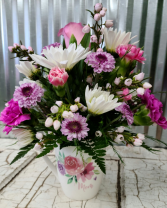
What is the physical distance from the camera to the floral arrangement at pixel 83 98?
0.39 metres

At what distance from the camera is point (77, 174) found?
1.60 feet

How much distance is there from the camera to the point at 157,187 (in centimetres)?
60

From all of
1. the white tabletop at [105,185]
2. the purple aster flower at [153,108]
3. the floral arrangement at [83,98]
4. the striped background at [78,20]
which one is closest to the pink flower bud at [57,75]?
the floral arrangement at [83,98]

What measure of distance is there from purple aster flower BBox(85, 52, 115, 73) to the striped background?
524 mm

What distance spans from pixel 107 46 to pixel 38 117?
0.87 ft

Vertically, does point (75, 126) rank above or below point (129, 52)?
below

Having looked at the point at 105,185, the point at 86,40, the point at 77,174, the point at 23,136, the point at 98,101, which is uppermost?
the point at 86,40

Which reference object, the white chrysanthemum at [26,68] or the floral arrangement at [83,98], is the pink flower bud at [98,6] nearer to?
the floral arrangement at [83,98]

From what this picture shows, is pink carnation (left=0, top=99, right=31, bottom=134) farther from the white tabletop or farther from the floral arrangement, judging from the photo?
the white tabletop

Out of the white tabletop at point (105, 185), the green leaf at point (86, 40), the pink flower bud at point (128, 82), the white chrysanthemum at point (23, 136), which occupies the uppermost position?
the green leaf at point (86, 40)

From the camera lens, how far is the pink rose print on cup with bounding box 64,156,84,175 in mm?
471

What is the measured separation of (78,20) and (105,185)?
755 mm

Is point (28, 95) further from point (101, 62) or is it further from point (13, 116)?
point (101, 62)

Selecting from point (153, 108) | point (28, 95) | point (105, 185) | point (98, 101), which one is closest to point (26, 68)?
point (28, 95)
